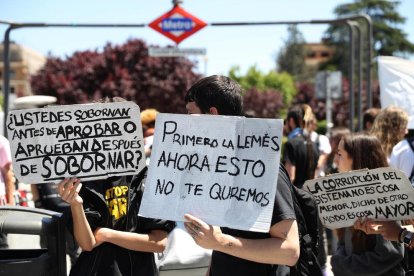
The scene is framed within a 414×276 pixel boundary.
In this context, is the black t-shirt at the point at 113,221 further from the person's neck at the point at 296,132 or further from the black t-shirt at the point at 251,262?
the person's neck at the point at 296,132

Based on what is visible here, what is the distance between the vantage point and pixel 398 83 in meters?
5.60

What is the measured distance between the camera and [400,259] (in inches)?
143

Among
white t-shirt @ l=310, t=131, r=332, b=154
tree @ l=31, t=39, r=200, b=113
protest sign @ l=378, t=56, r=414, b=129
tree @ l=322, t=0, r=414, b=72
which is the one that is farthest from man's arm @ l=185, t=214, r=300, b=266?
tree @ l=322, t=0, r=414, b=72

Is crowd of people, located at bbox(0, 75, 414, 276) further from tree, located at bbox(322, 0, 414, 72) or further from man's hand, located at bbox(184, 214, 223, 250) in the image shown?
tree, located at bbox(322, 0, 414, 72)

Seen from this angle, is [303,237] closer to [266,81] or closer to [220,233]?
[220,233]

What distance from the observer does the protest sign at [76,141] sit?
109 inches

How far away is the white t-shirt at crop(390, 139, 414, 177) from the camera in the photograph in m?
4.63

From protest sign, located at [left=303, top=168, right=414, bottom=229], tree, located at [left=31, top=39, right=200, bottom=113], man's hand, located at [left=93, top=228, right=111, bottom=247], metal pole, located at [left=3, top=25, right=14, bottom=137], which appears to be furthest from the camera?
tree, located at [left=31, top=39, right=200, bottom=113]

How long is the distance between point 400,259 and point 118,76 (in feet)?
103

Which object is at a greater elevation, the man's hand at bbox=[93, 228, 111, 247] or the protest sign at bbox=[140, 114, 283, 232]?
the protest sign at bbox=[140, 114, 283, 232]

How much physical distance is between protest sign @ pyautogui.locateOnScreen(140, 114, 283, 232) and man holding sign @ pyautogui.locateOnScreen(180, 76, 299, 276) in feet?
0.24

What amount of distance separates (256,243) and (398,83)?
3.69 m

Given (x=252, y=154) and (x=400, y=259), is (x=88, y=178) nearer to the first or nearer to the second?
(x=252, y=154)

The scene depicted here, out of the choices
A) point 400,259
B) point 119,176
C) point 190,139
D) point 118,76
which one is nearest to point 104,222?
point 119,176
